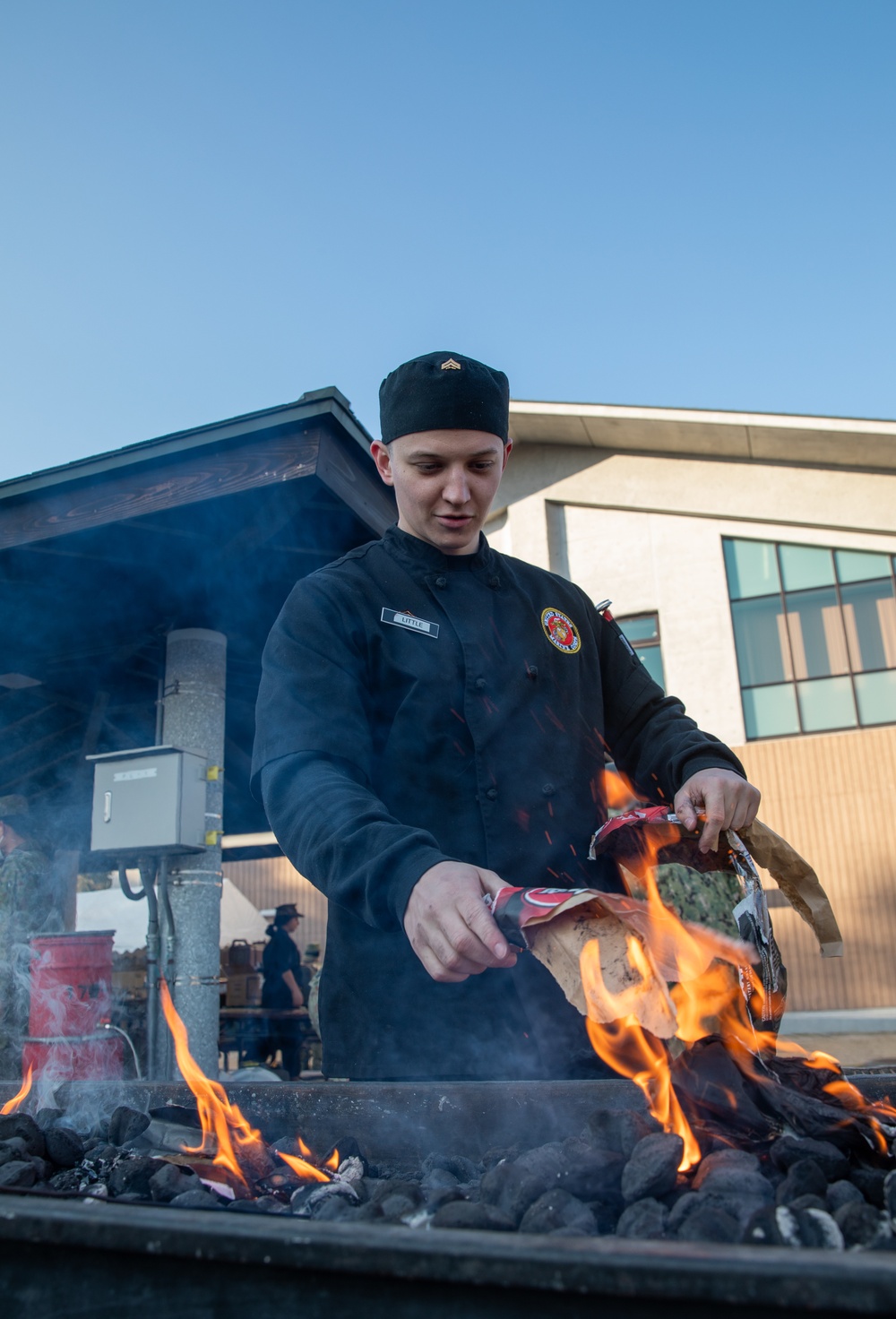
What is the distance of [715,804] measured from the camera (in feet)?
5.87

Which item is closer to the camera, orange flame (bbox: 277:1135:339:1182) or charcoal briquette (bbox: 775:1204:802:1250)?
charcoal briquette (bbox: 775:1204:802:1250)

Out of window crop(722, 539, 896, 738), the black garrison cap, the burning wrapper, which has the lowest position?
the burning wrapper

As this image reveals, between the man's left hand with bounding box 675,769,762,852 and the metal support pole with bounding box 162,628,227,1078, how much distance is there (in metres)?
3.62

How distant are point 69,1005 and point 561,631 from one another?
334 cm

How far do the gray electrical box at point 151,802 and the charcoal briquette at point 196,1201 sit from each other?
11.2ft

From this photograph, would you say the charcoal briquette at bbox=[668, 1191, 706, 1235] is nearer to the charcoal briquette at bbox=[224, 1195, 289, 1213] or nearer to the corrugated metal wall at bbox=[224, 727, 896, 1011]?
the charcoal briquette at bbox=[224, 1195, 289, 1213]

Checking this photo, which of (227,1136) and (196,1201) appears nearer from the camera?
(196,1201)

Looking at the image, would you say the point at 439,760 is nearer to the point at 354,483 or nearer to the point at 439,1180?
the point at 439,1180

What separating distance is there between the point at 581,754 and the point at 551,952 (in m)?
0.88

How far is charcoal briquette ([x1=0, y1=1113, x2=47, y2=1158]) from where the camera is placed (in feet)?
5.72

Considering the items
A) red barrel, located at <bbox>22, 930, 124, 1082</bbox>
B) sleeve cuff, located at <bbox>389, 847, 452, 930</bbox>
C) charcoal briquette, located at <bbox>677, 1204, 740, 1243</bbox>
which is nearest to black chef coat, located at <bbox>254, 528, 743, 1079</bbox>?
sleeve cuff, located at <bbox>389, 847, 452, 930</bbox>

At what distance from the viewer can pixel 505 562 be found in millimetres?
2416

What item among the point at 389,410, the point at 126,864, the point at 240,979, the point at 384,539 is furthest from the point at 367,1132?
the point at 240,979

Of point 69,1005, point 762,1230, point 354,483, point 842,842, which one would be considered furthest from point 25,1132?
point 842,842
